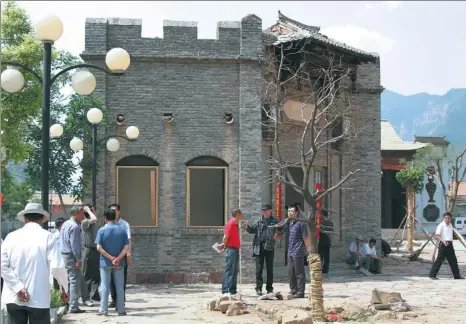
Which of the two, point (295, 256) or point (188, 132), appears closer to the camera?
point (295, 256)

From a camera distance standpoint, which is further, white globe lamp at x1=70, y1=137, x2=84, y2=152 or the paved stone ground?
white globe lamp at x1=70, y1=137, x2=84, y2=152

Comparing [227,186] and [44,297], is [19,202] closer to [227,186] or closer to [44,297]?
[227,186]

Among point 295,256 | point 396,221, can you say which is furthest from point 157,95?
point 396,221

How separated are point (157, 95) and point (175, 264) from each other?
4.17m

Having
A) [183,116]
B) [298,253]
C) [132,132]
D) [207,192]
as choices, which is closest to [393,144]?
[207,192]

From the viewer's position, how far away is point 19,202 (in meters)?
45.4

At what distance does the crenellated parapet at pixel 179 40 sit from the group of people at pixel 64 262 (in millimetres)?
5190

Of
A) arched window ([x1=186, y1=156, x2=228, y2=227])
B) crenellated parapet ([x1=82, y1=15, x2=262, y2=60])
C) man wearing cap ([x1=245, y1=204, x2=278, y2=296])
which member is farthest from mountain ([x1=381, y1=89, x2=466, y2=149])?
man wearing cap ([x1=245, y1=204, x2=278, y2=296])

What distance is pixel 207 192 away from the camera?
62.4 ft

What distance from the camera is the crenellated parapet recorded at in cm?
1853

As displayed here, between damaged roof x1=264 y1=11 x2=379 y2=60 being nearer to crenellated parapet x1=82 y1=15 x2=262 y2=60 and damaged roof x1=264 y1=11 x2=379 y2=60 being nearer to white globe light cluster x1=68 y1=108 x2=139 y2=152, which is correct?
crenellated parapet x1=82 y1=15 x2=262 y2=60

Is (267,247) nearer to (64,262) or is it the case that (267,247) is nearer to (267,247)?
(267,247)

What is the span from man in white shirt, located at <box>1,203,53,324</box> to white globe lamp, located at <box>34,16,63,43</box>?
4.11m

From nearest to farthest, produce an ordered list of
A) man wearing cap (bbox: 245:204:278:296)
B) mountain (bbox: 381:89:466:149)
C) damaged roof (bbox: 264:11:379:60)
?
man wearing cap (bbox: 245:204:278:296) < damaged roof (bbox: 264:11:379:60) < mountain (bbox: 381:89:466:149)
